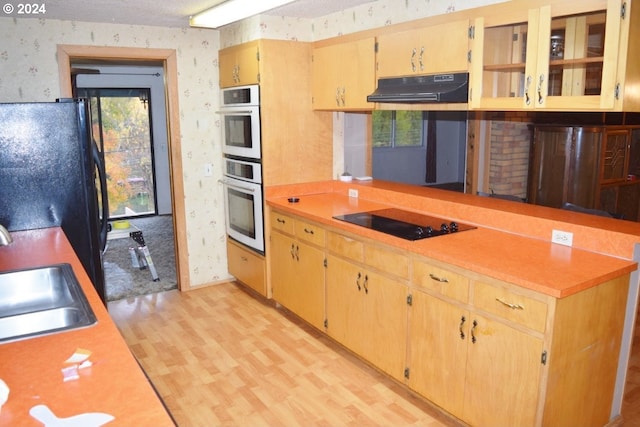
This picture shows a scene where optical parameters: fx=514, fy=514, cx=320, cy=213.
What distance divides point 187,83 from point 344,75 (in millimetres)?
1533

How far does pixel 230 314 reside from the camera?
4145mm

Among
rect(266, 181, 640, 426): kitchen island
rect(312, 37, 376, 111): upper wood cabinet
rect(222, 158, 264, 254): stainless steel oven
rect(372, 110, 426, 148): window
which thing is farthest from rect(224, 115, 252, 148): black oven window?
rect(372, 110, 426, 148): window

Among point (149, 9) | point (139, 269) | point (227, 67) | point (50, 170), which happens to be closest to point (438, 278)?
point (50, 170)

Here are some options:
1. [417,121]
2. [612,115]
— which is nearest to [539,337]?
[612,115]

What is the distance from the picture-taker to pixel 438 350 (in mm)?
2578

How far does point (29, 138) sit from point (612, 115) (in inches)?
228

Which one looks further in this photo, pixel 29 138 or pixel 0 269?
pixel 29 138

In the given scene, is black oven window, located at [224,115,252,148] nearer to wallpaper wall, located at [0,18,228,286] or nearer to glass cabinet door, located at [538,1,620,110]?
wallpaper wall, located at [0,18,228,286]

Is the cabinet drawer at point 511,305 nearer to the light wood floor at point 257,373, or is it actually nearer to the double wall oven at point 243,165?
the light wood floor at point 257,373

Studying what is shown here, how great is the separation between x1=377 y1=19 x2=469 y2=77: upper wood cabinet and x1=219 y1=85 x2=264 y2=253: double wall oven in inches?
44.4

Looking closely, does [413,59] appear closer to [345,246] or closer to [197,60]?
[345,246]

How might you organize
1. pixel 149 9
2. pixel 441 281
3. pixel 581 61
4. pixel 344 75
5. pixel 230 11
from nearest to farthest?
1. pixel 581 61
2. pixel 441 281
3. pixel 230 11
4. pixel 149 9
5. pixel 344 75

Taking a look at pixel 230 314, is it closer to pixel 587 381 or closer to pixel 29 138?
pixel 29 138

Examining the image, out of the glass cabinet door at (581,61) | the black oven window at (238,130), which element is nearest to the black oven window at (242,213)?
the black oven window at (238,130)
